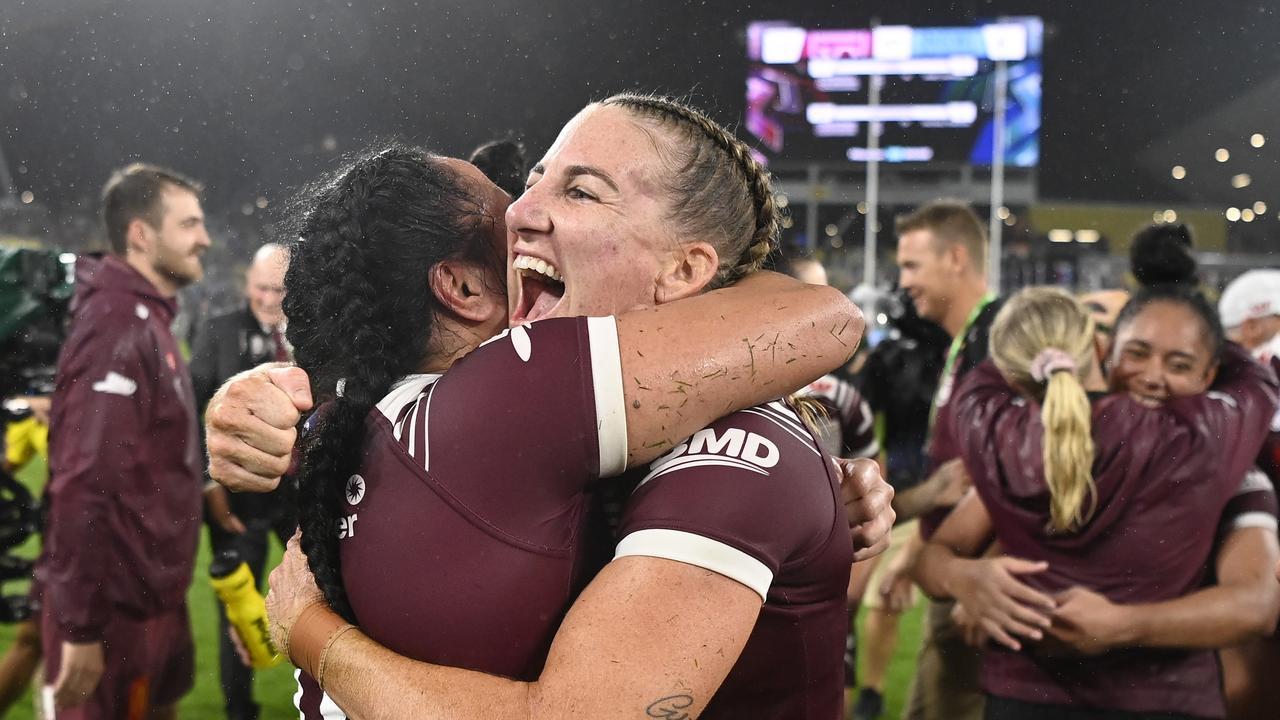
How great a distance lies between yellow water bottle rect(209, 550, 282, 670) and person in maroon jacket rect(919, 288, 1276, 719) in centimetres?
178

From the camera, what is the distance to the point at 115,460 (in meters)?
3.36

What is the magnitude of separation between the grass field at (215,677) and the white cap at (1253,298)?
7.68ft

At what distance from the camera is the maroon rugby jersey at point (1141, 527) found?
2.50 meters

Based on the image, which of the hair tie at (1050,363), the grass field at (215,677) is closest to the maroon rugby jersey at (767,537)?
the hair tie at (1050,363)

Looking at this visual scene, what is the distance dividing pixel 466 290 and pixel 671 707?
0.60 m

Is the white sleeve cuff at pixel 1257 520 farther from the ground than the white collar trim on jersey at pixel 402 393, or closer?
closer

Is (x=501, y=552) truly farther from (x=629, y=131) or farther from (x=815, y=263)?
(x=815, y=263)

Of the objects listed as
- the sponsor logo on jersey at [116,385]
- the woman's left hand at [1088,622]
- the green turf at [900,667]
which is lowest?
the green turf at [900,667]

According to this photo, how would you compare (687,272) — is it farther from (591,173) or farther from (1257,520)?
(1257,520)

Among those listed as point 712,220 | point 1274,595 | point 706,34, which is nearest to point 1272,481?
point 1274,595

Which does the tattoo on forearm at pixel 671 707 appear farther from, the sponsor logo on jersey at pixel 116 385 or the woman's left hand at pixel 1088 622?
the sponsor logo on jersey at pixel 116 385

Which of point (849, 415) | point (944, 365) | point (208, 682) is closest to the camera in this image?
point (849, 415)

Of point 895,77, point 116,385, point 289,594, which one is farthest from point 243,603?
point 895,77

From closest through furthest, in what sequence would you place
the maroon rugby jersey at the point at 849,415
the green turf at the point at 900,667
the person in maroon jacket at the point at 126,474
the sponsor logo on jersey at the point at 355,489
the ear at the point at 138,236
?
the sponsor logo on jersey at the point at 355,489
the person in maroon jacket at the point at 126,474
the ear at the point at 138,236
the maroon rugby jersey at the point at 849,415
the green turf at the point at 900,667
